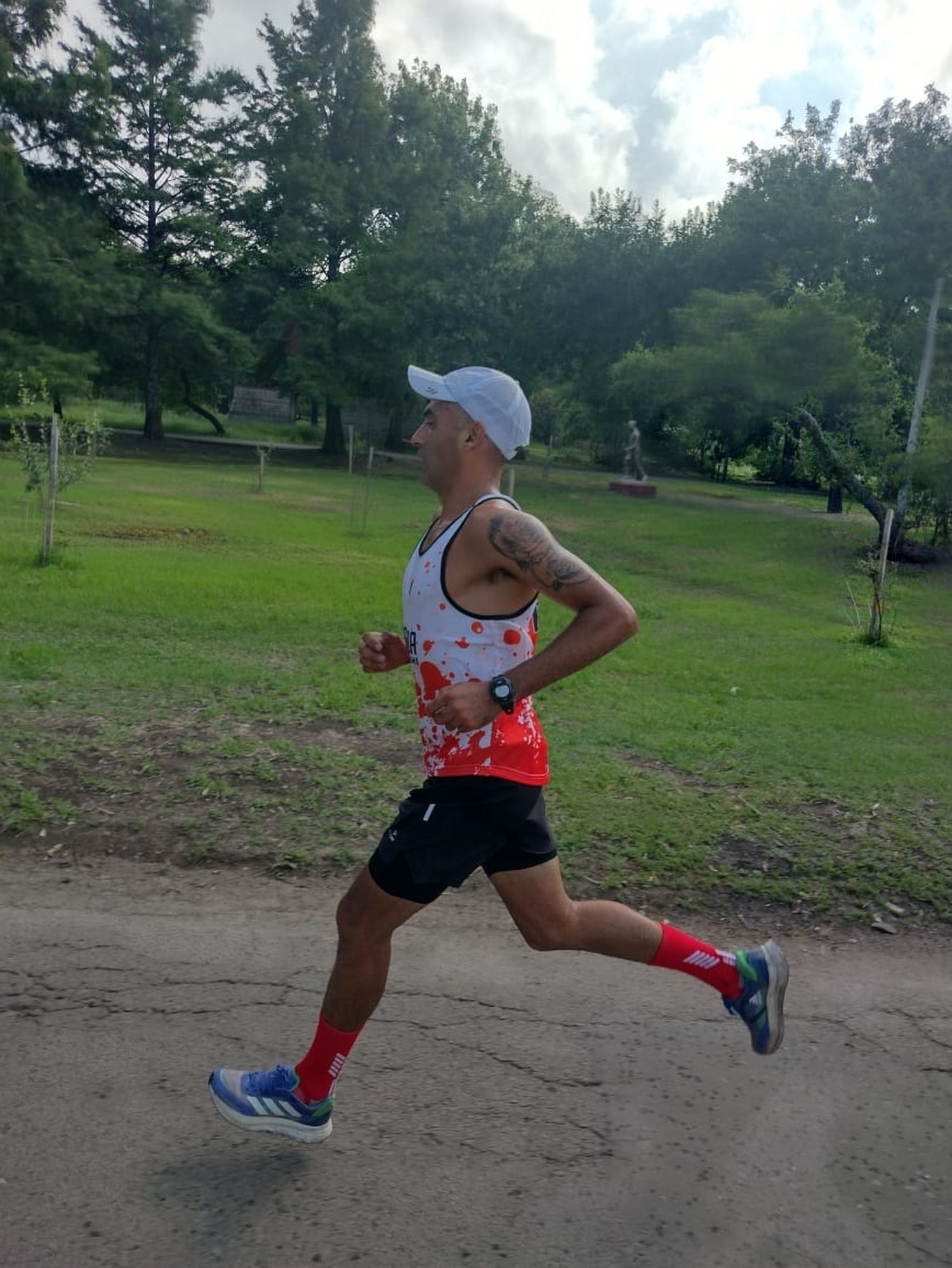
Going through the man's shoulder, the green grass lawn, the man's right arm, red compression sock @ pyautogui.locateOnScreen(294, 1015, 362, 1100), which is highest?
the man's shoulder

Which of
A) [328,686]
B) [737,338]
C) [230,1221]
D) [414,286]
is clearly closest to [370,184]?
[414,286]

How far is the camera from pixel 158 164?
37.3 metres

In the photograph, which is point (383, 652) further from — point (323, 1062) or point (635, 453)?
point (635, 453)

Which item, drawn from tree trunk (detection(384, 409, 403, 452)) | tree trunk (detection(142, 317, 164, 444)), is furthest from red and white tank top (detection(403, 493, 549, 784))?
tree trunk (detection(384, 409, 403, 452))

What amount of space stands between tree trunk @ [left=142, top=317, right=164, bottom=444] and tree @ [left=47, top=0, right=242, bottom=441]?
0.05 metres

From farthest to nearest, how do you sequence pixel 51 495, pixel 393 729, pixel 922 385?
pixel 922 385 → pixel 51 495 → pixel 393 729

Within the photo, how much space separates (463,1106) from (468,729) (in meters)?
1.05

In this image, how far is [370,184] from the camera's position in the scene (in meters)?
40.0

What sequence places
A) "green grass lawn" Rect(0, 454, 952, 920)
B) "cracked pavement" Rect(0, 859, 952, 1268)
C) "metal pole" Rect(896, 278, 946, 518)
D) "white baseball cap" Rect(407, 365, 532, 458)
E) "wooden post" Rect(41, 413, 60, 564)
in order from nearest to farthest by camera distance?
"cracked pavement" Rect(0, 859, 952, 1268) → "white baseball cap" Rect(407, 365, 532, 458) → "green grass lawn" Rect(0, 454, 952, 920) → "wooden post" Rect(41, 413, 60, 564) → "metal pole" Rect(896, 278, 946, 518)

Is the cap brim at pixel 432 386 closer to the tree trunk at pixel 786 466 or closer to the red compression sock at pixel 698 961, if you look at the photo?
the red compression sock at pixel 698 961

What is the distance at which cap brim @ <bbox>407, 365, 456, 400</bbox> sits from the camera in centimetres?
277

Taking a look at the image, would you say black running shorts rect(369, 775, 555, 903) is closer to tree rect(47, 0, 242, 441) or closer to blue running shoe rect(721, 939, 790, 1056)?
blue running shoe rect(721, 939, 790, 1056)

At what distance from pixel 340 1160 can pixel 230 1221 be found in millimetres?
322

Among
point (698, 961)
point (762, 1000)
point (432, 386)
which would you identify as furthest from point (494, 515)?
point (762, 1000)
